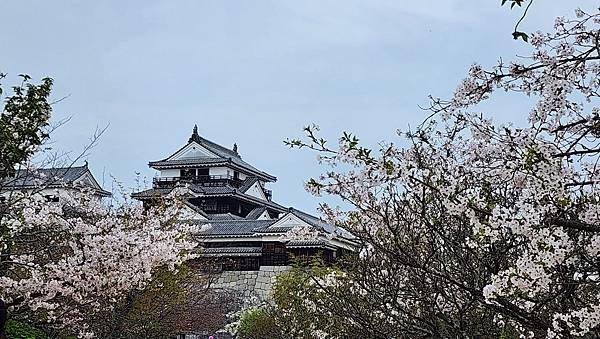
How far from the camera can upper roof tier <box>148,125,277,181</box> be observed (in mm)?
36750

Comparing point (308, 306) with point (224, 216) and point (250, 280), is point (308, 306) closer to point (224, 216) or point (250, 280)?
point (250, 280)

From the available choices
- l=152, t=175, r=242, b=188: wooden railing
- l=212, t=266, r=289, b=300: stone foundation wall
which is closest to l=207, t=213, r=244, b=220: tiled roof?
l=152, t=175, r=242, b=188: wooden railing

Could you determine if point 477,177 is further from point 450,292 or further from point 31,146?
point 31,146

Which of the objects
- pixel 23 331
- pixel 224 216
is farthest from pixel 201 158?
pixel 23 331

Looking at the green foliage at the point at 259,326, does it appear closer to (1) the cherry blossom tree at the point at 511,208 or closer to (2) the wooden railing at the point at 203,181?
(1) the cherry blossom tree at the point at 511,208

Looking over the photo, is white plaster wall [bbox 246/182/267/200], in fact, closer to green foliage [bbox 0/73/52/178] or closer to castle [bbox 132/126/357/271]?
castle [bbox 132/126/357/271]

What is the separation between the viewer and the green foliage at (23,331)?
10.9 m

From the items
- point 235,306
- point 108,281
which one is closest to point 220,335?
point 235,306

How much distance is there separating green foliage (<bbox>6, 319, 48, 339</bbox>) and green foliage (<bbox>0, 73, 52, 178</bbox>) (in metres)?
4.81

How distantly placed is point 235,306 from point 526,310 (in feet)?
72.8

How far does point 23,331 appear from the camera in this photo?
11.2 meters

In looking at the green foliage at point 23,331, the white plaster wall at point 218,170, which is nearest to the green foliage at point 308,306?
the green foliage at point 23,331

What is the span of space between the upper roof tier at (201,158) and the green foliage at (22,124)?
29.3 m

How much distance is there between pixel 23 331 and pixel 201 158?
2609 centimetres
